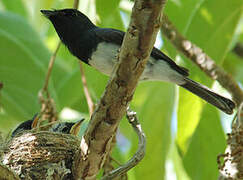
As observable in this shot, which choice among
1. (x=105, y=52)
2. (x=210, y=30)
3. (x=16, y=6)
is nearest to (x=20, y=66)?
(x=16, y=6)

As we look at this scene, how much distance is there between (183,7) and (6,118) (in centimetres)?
190

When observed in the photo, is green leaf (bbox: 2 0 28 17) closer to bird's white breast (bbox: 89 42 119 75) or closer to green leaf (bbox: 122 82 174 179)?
bird's white breast (bbox: 89 42 119 75)

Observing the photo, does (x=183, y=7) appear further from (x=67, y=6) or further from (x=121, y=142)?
(x=121, y=142)

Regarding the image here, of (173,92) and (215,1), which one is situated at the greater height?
(215,1)

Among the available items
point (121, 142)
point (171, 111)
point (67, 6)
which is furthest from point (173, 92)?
point (121, 142)

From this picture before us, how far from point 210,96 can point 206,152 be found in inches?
16.5

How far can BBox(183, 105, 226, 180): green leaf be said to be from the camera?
12.4 ft

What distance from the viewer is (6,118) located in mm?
4719

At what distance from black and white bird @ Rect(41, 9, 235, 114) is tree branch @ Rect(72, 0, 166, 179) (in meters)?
1.06

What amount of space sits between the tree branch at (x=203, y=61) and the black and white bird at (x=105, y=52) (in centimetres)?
9

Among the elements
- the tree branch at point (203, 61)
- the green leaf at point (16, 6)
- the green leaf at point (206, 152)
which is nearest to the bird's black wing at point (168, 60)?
the tree branch at point (203, 61)

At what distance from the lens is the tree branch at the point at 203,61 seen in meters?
3.72

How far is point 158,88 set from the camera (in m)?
4.18

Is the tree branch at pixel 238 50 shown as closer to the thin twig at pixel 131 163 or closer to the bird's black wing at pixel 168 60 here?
the bird's black wing at pixel 168 60
